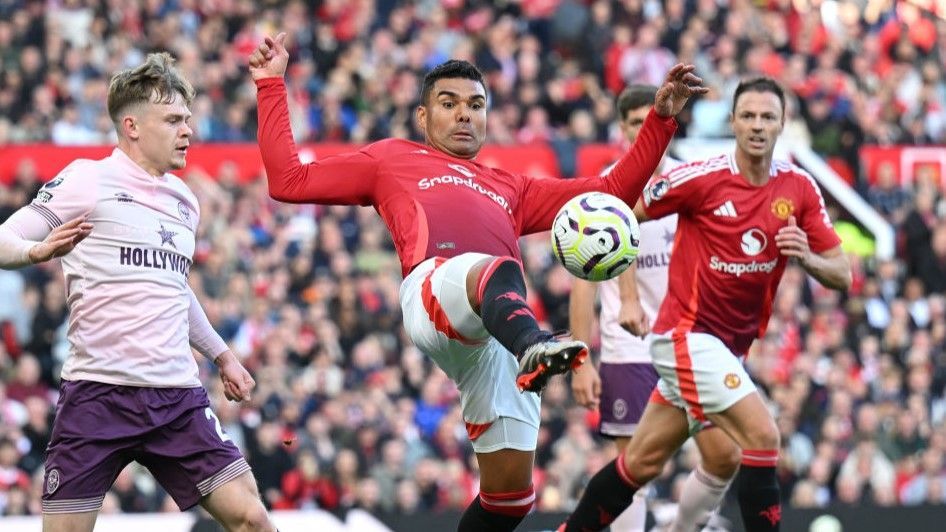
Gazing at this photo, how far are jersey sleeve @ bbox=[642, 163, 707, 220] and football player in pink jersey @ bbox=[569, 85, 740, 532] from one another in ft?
1.67

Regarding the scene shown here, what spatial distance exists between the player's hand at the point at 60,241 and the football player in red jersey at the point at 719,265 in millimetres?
3276

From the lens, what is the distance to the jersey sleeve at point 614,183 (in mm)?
7469

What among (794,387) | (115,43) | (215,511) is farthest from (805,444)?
(215,511)

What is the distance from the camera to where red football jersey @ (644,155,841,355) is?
849 centimetres

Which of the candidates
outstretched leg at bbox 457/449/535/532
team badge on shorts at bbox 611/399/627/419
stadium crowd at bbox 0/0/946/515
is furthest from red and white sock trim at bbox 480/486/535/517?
stadium crowd at bbox 0/0/946/515

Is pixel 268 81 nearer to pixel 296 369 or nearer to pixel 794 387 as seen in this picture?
pixel 296 369

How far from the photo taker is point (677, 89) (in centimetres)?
732

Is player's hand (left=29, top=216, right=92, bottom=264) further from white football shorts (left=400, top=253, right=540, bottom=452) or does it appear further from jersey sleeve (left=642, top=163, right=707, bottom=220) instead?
jersey sleeve (left=642, top=163, right=707, bottom=220)

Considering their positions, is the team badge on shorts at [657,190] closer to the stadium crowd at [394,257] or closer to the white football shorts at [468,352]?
the white football shorts at [468,352]

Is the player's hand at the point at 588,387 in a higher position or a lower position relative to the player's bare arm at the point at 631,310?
lower

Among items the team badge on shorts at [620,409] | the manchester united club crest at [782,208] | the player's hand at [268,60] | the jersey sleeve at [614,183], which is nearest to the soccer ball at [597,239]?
the jersey sleeve at [614,183]

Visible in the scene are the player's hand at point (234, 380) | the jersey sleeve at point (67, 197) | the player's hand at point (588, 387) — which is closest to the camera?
the jersey sleeve at point (67, 197)

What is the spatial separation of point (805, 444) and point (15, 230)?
412 inches

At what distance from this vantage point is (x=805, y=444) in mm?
15586
